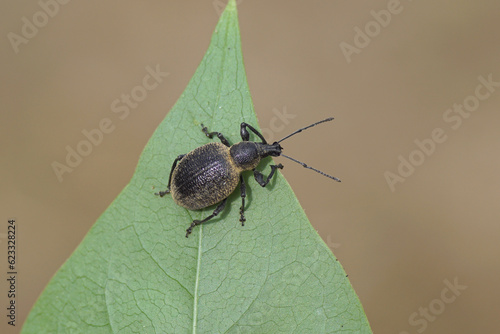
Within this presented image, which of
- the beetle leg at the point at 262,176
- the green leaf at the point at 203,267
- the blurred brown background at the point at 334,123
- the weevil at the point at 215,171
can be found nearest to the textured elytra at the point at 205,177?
the weevil at the point at 215,171

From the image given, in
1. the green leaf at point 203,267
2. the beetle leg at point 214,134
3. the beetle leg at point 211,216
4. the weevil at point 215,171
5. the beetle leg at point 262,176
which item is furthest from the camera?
the weevil at point 215,171

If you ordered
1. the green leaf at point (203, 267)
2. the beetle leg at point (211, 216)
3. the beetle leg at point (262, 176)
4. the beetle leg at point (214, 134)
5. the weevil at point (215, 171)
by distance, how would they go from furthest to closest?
the weevil at point (215, 171)
the beetle leg at point (262, 176)
the beetle leg at point (214, 134)
the beetle leg at point (211, 216)
the green leaf at point (203, 267)

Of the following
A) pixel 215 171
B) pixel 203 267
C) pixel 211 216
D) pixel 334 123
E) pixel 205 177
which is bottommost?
pixel 203 267

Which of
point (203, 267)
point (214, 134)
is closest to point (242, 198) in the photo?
point (214, 134)

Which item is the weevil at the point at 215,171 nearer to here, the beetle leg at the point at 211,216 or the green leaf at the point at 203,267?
the beetle leg at the point at 211,216

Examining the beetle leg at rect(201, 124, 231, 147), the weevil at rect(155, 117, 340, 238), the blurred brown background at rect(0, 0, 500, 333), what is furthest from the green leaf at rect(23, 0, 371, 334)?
the blurred brown background at rect(0, 0, 500, 333)

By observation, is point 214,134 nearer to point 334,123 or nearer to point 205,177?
point 205,177

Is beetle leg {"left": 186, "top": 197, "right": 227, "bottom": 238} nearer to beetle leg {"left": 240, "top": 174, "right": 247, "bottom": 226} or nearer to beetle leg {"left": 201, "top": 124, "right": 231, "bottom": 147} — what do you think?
beetle leg {"left": 240, "top": 174, "right": 247, "bottom": 226}
